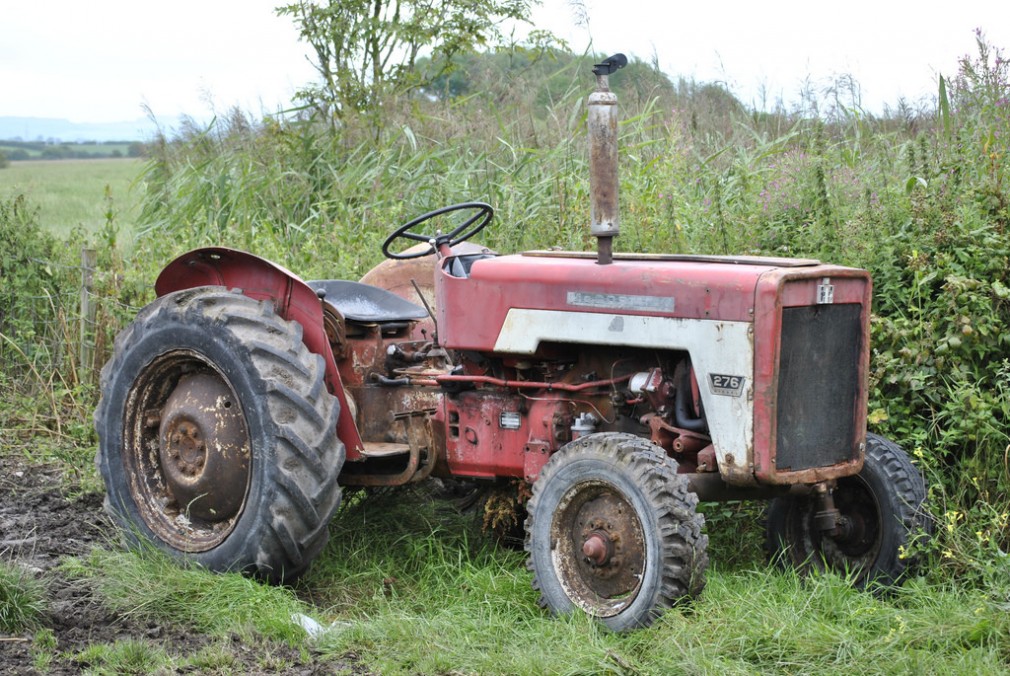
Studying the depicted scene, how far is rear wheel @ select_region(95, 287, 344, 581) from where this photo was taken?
4.79 meters

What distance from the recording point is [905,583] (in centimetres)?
456

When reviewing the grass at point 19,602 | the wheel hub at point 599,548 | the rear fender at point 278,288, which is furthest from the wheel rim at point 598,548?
the grass at point 19,602

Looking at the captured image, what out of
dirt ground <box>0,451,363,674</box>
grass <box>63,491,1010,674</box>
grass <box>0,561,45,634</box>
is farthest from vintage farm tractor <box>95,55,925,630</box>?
grass <box>0,561,45,634</box>

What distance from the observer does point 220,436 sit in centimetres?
505

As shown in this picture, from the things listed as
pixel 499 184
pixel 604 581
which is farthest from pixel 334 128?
pixel 604 581

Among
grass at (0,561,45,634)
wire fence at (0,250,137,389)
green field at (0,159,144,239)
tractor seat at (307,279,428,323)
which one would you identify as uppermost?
green field at (0,159,144,239)

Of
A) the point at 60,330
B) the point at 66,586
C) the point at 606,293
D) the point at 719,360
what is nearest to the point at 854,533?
the point at 719,360

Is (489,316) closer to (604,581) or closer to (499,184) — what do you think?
(604,581)

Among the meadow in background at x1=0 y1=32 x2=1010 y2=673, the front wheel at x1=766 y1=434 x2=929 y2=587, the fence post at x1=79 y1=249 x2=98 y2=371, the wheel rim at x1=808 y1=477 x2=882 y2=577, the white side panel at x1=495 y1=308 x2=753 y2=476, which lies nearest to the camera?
the meadow in background at x1=0 y1=32 x2=1010 y2=673

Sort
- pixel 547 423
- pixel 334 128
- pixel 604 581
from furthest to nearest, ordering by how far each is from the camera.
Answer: pixel 334 128 < pixel 547 423 < pixel 604 581

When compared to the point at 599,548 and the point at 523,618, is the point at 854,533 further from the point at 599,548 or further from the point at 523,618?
the point at 523,618

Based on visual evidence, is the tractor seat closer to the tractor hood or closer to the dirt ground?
the tractor hood

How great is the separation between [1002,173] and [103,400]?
4216 millimetres

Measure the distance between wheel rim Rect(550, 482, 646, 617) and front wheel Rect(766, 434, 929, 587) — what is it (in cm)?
83
